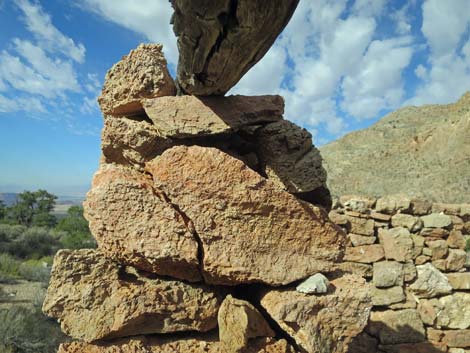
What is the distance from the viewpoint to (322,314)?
2311 mm

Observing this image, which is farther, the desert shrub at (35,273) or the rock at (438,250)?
the desert shrub at (35,273)

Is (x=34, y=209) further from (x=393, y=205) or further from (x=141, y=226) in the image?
(x=141, y=226)

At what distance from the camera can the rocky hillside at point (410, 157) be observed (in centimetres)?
2595

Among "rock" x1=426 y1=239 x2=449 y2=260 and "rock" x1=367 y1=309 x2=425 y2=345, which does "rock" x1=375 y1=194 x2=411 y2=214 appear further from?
"rock" x1=367 y1=309 x2=425 y2=345

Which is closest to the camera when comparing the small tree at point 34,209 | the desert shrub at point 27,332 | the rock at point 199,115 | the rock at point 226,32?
the rock at point 226,32

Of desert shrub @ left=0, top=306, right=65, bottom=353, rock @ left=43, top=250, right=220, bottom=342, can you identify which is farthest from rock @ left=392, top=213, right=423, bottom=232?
desert shrub @ left=0, top=306, right=65, bottom=353

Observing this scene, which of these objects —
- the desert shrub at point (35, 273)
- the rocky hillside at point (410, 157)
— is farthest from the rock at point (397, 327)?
the rocky hillside at point (410, 157)

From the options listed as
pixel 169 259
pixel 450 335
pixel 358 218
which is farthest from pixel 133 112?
pixel 450 335

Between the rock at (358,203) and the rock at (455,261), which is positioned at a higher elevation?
the rock at (358,203)

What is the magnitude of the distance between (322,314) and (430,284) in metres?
4.08

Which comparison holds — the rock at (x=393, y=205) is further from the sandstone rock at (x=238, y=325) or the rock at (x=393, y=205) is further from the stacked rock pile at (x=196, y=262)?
the sandstone rock at (x=238, y=325)

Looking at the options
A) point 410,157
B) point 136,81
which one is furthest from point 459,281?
point 410,157

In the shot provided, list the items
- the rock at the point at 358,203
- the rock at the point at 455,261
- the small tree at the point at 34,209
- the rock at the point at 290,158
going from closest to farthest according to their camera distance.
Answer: the rock at the point at 290,158
the rock at the point at 455,261
the rock at the point at 358,203
the small tree at the point at 34,209

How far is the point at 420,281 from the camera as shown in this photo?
17.8 feet
